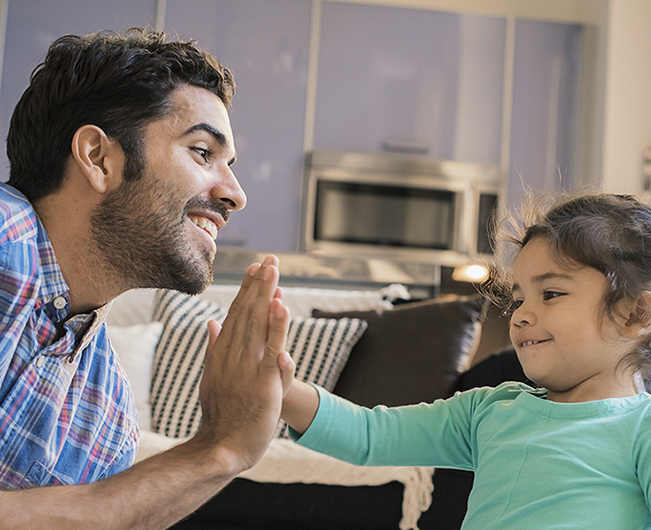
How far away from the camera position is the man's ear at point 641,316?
3.19 ft

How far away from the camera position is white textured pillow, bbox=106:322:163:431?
1.88 m

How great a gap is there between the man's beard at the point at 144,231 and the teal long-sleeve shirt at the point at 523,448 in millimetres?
319

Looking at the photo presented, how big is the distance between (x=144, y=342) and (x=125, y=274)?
0.95m

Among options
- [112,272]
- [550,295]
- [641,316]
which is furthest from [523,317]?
[112,272]

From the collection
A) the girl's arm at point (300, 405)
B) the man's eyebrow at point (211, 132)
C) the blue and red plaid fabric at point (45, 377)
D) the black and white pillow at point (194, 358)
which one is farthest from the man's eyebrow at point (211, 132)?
the black and white pillow at point (194, 358)

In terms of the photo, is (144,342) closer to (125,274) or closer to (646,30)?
(125,274)

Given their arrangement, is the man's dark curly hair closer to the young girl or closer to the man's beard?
the man's beard

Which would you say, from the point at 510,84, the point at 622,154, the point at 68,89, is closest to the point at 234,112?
the point at 510,84

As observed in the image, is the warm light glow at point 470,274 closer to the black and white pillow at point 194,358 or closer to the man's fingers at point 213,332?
the black and white pillow at point 194,358

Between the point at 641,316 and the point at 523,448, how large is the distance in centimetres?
26

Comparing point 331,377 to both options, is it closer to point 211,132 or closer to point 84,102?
point 211,132

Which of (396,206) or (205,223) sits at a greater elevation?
(396,206)

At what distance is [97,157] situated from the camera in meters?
1.06

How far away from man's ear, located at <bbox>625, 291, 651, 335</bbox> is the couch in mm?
633
